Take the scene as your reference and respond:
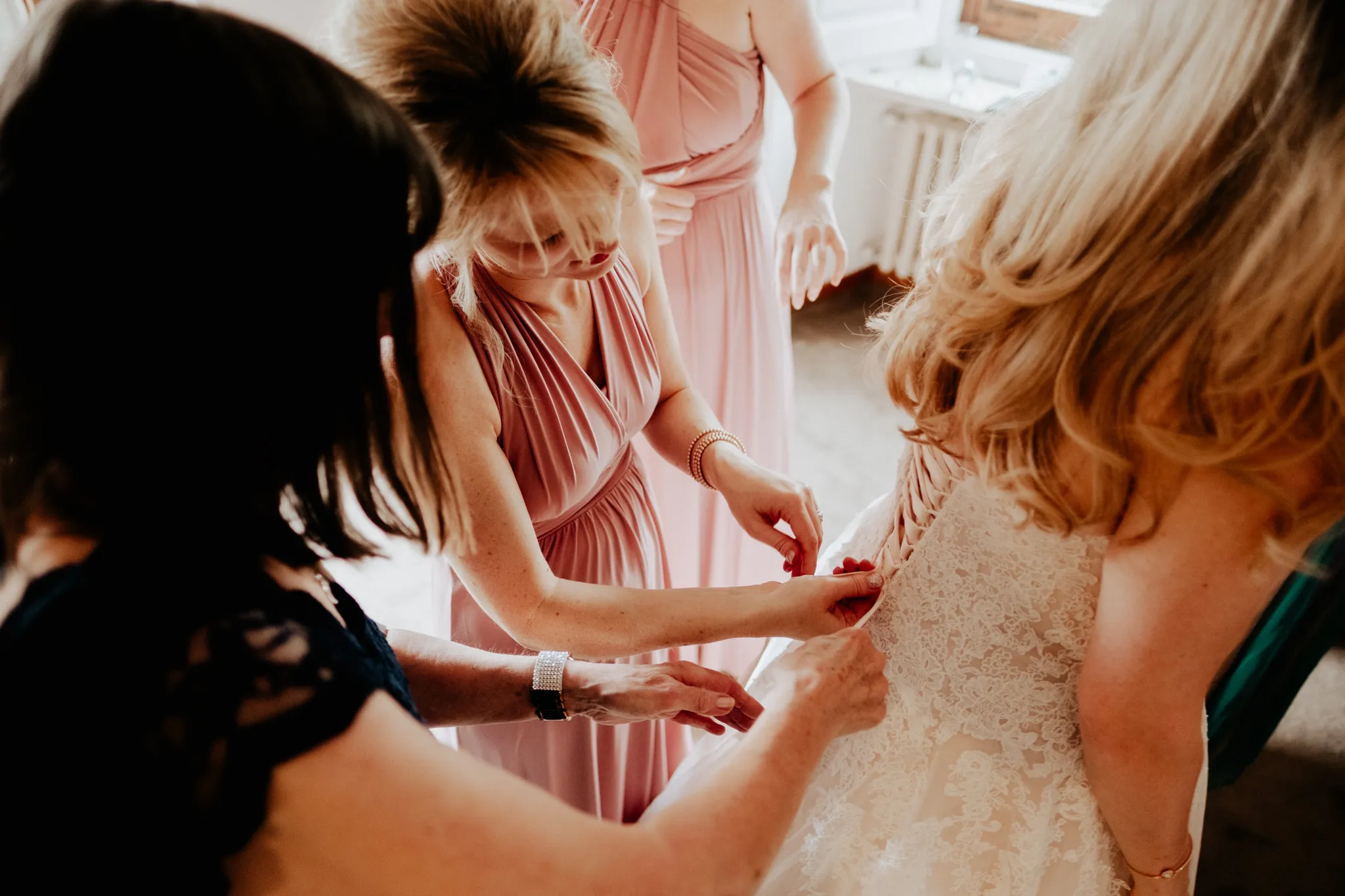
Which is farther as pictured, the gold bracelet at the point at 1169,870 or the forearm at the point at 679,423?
the forearm at the point at 679,423

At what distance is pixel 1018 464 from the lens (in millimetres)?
734

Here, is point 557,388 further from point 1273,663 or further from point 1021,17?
point 1021,17

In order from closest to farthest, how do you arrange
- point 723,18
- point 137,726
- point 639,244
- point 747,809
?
point 137,726
point 747,809
point 639,244
point 723,18

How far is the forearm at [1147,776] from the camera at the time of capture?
2.50 ft

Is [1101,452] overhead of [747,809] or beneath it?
overhead

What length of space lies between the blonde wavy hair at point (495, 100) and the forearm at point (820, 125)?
0.96 meters

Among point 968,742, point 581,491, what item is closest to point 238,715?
point 581,491

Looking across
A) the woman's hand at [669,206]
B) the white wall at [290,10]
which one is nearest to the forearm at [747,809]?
the woman's hand at [669,206]

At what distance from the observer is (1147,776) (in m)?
0.79

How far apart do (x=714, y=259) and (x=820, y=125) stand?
34cm

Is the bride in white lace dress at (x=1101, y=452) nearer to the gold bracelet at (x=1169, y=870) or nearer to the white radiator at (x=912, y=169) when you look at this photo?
the gold bracelet at (x=1169, y=870)

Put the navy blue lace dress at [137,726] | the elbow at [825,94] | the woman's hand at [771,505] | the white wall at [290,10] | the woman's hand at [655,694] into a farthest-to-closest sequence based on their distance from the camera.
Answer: the white wall at [290,10], the elbow at [825,94], the woman's hand at [771,505], the woman's hand at [655,694], the navy blue lace dress at [137,726]

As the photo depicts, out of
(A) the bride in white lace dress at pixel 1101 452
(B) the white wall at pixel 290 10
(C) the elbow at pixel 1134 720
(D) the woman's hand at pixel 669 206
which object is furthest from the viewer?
(B) the white wall at pixel 290 10

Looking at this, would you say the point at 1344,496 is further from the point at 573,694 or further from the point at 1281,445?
the point at 573,694
